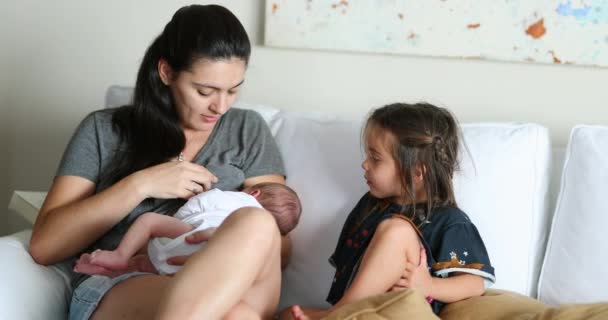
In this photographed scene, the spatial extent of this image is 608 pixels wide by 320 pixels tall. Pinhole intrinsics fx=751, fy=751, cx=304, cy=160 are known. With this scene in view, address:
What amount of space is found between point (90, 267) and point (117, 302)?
0.17 meters

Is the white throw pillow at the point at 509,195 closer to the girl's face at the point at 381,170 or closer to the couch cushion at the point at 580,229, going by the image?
the couch cushion at the point at 580,229

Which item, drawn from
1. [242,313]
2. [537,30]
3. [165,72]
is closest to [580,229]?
[537,30]

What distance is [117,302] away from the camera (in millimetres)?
1610

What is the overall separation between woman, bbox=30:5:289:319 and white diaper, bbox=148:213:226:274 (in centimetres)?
2

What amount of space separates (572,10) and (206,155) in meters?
1.12

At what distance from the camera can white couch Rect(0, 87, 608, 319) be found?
181 cm

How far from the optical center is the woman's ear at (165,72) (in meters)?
1.92

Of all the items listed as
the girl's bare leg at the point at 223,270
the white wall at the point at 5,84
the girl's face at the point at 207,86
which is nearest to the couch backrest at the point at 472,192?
the girl's face at the point at 207,86

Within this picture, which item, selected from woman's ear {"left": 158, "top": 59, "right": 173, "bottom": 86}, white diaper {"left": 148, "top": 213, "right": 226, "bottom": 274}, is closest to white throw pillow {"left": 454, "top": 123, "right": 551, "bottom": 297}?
white diaper {"left": 148, "top": 213, "right": 226, "bottom": 274}

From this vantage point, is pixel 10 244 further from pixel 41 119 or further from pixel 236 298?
pixel 41 119

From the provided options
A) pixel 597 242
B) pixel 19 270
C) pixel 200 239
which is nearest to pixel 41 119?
pixel 19 270

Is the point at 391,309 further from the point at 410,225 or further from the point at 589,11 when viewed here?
the point at 589,11

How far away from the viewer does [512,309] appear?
1.60 meters

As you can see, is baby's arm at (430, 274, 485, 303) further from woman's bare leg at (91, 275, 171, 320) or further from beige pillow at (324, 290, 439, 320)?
woman's bare leg at (91, 275, 171, 320)
